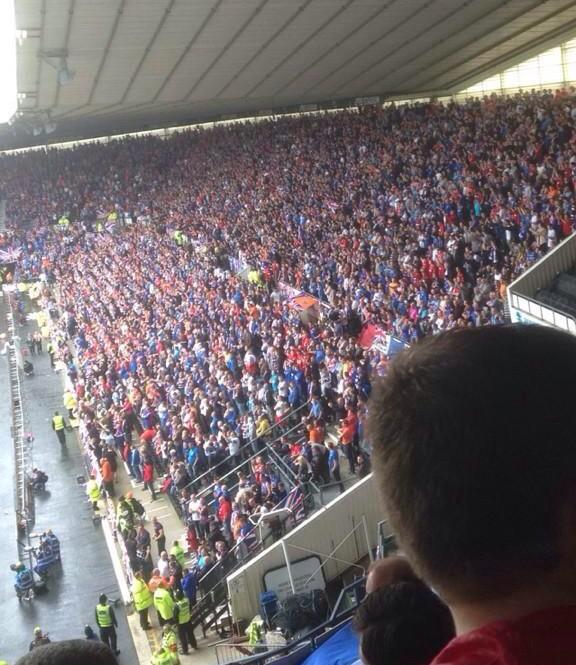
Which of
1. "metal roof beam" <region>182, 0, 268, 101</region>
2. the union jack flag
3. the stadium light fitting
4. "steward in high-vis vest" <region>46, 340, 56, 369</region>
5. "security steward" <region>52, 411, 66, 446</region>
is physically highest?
"metal roof beam" <region>182, 0, 268, 101</region>

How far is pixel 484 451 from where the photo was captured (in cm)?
90

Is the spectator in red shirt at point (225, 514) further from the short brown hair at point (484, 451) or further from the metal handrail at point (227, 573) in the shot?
the short brown hair at point (484, 451)

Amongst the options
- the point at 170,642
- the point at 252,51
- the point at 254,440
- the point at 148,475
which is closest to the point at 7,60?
the point at 252,51

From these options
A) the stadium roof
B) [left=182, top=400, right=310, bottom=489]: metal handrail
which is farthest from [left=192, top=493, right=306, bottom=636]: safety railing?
the stadium roof

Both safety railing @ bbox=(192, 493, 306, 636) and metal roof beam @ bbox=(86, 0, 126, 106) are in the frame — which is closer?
safety railing @ bbox=(192, 493, 306, 636)

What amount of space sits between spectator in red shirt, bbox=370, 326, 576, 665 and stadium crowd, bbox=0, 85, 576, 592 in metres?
9.54

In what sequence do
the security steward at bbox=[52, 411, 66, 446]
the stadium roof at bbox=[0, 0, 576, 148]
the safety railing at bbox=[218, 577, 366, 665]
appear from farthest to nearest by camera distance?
the security steward at bbox=[52, 411, 66, 446], the stadium roof at bbox=[0, 0, 576, 148], the safety railing at bbox=[218, 577, 366, 665]

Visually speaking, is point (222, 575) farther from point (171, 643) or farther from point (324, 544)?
point (171, 643)

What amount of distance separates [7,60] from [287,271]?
8.28 m

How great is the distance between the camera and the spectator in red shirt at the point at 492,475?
89cm

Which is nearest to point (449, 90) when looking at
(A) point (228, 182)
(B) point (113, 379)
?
(A) point (228, 182)

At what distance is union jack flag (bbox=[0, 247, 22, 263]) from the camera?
3487 centimetres

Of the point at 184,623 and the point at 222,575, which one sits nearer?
the point at 184,623

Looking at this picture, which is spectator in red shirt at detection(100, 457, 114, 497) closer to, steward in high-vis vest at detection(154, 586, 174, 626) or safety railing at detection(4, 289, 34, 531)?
safety railing at detection(4, 289, 34, 531)
